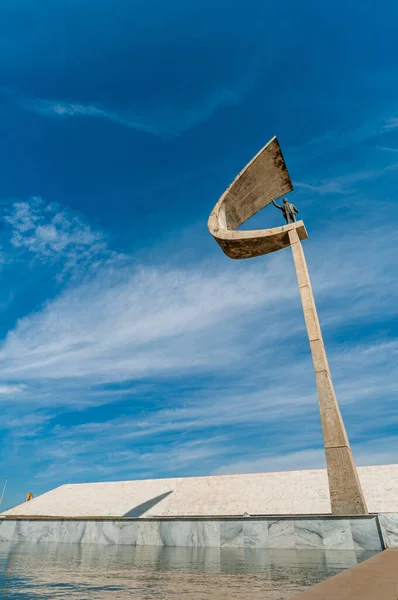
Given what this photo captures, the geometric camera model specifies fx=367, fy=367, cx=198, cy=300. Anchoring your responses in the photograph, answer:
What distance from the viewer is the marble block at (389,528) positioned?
7.54m

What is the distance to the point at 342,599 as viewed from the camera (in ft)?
7.47

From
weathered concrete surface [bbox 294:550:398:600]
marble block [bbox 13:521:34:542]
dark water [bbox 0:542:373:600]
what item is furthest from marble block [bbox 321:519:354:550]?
marble block [bbox 13:521:34:542]

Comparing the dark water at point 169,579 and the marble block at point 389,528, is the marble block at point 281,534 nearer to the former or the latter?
the marble block at point 389,528

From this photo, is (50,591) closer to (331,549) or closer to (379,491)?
(331,549)

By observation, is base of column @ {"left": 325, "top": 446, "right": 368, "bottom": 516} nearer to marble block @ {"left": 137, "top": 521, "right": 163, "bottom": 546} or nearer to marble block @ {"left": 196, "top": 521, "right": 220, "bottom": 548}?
marble block @ {"left": 196, "top": 521, "right": 220, "bottom": 548}

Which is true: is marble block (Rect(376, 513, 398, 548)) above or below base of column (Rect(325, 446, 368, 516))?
below

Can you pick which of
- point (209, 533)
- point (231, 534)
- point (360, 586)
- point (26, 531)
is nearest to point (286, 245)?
point (231, 534)

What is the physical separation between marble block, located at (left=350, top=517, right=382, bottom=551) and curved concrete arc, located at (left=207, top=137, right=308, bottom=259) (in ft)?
32.1

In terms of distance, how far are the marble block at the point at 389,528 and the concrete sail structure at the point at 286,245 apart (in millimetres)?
1634

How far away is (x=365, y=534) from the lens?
314 inches

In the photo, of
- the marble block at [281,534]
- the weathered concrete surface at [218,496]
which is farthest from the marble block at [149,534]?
the weathered concrete surface at [218,496]

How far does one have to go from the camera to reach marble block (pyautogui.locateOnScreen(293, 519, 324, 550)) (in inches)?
326

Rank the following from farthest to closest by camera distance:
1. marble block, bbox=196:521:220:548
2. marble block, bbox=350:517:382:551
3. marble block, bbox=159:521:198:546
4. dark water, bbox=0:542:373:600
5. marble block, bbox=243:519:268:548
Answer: marble block, bbox=159:521:198:546 → marble block, bbox=196:521:220:548 → marble block, bbox=243:519:268:548 → marble block, bbox=350:517:382:551 → dark water, bbox=0:542:373:600

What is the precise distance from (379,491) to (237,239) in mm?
17963
